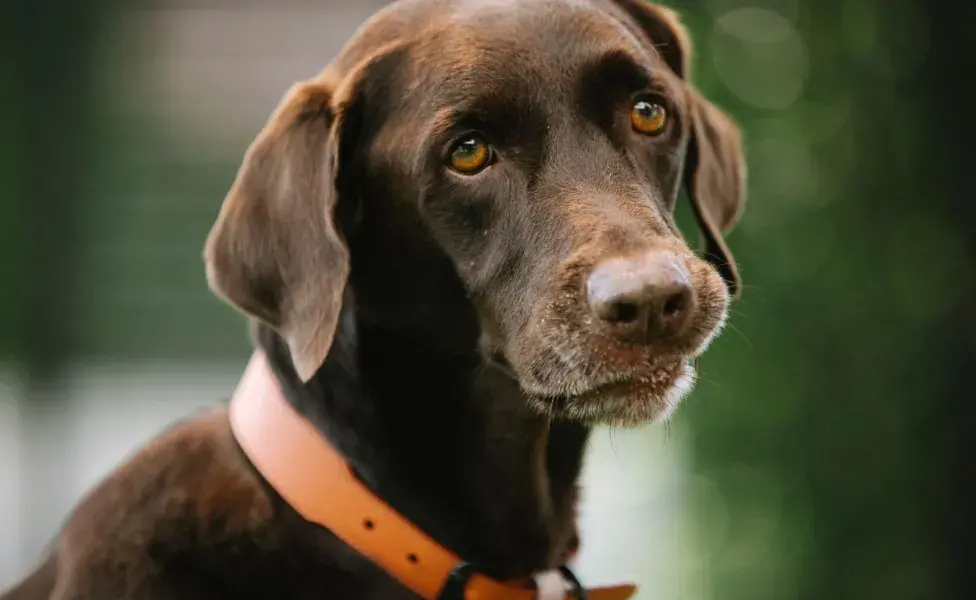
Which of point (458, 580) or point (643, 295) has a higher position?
point (643, 295)

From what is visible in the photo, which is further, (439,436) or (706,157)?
(706,157)

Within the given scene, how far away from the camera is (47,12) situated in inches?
93.6

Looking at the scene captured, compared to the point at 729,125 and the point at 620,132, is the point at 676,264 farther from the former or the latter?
the point at 729,125

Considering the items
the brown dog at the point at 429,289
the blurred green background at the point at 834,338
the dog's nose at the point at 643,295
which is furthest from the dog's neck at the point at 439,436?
the blurred green background at the point at 834,338

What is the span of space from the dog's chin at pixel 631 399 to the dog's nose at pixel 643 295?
61 millimetres

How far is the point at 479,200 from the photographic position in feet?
3.36

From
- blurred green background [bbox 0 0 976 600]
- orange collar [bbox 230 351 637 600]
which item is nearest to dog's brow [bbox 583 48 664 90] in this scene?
orange collar [bbox 230 351 637 600]

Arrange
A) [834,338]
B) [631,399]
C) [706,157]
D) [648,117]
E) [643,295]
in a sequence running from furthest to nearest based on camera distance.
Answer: [834,338] < [706,157] < [648,117] < [631,399] < [643,295]

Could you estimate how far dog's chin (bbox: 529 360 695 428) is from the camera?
962 millimetres

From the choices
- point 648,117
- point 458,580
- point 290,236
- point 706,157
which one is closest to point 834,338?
point 706,157

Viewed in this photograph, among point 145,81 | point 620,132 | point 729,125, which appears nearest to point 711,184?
point 729,125

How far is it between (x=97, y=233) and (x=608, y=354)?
1.82 meters

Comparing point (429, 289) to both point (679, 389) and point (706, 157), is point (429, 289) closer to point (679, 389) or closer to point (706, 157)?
point (679, 389)

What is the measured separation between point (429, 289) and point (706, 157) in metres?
0.41
